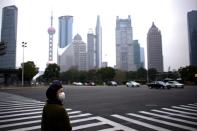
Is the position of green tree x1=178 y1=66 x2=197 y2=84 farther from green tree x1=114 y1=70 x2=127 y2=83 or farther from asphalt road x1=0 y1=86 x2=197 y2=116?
asphalt road x1=0 y1=86 x2=197 y2=116

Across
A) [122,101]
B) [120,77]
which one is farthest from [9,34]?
[122,101]

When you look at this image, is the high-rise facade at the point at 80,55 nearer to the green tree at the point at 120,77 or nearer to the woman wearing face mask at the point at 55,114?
the green tree at the point at 120,77

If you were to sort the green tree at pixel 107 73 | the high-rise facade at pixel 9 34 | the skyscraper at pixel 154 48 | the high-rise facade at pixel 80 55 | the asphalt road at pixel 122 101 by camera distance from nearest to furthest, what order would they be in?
the asphalt road at pixel 122 101 < the green tree at pixel 107 73 < the high-rise facade at pixel 9 34 < the skyscraper at pixel 154 48 < the high-rise facade at pixel 80 55

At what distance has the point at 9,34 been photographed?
163 m

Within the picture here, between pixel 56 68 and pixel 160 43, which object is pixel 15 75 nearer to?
pixel 56 68

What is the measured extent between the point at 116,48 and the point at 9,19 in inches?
3298

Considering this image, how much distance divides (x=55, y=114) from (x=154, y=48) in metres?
160

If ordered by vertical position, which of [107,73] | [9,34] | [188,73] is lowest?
[188,73]

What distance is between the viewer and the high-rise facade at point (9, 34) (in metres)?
149

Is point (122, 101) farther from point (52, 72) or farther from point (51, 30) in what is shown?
point (51, 30)

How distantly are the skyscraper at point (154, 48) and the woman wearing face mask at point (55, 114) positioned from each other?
151m

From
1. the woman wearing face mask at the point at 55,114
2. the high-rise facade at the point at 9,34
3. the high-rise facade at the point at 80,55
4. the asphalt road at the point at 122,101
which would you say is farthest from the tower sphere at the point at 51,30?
the woman wearing face mask at the point at 55,114

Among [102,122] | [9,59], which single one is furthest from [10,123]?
[9,59]

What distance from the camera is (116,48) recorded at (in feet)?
610
